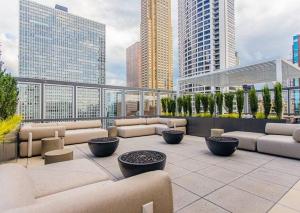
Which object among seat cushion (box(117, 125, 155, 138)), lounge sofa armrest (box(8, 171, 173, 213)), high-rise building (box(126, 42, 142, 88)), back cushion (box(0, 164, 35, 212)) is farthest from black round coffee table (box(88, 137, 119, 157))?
high-rise building (box(126, 42, 142, 88))

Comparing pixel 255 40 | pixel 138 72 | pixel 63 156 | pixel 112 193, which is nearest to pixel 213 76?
pixel 63 156

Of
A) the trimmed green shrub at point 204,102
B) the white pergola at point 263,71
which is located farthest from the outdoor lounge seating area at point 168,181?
the white pergola at point 263,71

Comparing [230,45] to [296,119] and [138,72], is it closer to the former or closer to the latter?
[138,72]

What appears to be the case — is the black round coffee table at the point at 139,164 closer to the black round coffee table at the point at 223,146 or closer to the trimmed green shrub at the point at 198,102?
the black round coffee table at the point at 223,146

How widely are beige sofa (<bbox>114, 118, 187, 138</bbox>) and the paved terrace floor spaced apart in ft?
7.65

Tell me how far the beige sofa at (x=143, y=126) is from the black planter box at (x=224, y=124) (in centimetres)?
41

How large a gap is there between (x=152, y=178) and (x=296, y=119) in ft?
20.5

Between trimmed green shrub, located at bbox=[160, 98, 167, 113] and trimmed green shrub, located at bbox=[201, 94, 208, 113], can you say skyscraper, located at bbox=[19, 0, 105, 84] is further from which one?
trimmed green shrub, located at bbox=[201, 94, 208, 113]

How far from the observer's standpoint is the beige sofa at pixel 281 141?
3541 millimetres

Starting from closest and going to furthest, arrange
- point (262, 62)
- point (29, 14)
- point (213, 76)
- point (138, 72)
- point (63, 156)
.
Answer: point (63, 156) → point (262, 62) → point (213, 76) → point (29, 14) → point (138, 72)

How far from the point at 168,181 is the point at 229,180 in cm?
185

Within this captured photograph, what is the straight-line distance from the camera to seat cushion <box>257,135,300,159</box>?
3541 millimetres

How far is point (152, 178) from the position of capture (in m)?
1.19

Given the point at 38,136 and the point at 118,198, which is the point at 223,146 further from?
the point at 38,136
